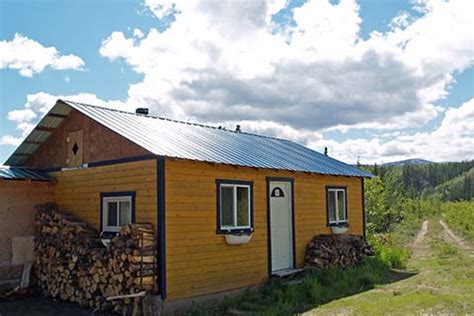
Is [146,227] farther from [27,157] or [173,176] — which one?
[27,157]

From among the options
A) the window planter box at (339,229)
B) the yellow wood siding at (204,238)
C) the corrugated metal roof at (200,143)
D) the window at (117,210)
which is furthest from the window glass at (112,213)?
the window planter box at (339,229)

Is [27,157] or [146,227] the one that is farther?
[27,157]

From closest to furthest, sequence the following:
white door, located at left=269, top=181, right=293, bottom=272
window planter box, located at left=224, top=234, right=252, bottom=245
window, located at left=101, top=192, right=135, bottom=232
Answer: window, located at left=101, top=192, right=135, bottom=232, window planter box, located at left=224, top=234, right=252, bottom=245, white door, located at left=269, top=181, right=293, bottom=272

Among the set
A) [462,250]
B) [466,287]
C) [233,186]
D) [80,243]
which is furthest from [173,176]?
[462,250]

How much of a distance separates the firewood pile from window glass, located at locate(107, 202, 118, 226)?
0.39 metres

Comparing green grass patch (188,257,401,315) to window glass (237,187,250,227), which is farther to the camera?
window glass (237,187,250,227)

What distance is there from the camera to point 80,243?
9.89 meters

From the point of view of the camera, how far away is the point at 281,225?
12.2m

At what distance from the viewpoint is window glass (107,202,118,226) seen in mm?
10211

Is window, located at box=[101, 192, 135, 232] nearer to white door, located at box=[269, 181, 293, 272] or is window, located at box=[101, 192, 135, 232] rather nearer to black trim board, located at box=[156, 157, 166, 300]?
black trim board, located at box=[156, 157, 166, 300]

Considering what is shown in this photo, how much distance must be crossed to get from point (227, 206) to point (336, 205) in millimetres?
5143

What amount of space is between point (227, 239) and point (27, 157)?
6.10 meters

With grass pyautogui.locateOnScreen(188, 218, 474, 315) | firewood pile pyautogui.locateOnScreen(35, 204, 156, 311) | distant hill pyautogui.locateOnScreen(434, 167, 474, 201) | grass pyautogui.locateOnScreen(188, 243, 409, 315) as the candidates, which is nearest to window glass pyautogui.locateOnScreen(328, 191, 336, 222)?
grass pyautogui.locateOnScreen(188, 218, 474, 315)

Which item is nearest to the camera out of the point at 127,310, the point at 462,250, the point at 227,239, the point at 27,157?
the point at 127,310
